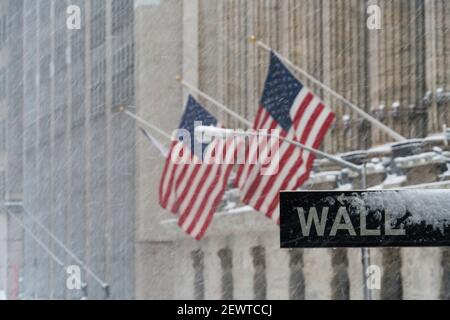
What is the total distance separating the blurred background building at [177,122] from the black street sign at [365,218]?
1823cm

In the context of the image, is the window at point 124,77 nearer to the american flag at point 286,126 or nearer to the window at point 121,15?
the window at point 121,15

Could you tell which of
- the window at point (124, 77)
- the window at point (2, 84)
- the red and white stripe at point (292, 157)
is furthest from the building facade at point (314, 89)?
the window at point (2, 84)

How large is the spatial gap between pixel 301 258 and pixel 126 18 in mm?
20739

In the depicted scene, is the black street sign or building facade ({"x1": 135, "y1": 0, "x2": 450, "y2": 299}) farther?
building facade ({"x1": 135, "y1": 0, "x2": 450, "y2": 299})

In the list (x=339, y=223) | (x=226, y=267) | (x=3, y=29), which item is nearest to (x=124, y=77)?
(x=226, y=267)

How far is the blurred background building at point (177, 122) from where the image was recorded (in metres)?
28.9

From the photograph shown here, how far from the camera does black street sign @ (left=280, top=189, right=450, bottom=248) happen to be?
4953 mm

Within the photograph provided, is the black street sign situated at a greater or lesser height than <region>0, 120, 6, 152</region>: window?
lesser

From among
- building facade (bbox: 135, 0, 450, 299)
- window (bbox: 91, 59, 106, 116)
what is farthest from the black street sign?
window (bbox: 91, 59, 106, 116)

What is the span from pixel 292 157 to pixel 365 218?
20.4 meters

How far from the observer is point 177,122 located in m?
50.1

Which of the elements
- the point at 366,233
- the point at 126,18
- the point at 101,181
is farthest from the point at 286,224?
the point at 101,181

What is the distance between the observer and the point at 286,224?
199 inches

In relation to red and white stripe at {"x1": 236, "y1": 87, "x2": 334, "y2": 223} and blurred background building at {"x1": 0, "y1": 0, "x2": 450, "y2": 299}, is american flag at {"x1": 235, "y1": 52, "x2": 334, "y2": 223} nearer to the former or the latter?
red and white stripe at {"x1": 236, "y1": 87, "x2": 334, "y2": 223}
